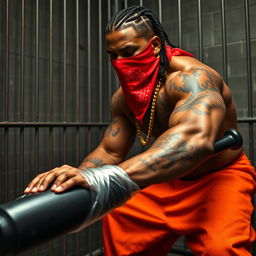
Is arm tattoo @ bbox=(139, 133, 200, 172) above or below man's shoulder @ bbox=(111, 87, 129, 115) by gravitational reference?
below

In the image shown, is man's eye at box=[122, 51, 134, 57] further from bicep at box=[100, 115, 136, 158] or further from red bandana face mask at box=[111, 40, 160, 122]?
bicep at box=[100, 115, 136, 158]

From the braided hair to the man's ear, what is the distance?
0.01 meters

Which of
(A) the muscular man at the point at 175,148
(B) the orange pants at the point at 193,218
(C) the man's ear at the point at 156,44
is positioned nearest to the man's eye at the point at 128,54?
(A) the muscular man at the point at 175,148

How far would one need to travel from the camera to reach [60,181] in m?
0.57

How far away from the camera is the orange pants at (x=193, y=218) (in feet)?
3.17

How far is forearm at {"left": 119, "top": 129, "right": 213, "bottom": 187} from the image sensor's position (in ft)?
2.32

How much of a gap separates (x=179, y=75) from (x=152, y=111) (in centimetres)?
19

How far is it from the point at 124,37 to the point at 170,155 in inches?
21.5

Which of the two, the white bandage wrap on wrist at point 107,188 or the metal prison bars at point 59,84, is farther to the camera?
the metal prison bars at point 59,84

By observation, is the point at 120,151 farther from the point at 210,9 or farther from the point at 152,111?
the point at 210,9

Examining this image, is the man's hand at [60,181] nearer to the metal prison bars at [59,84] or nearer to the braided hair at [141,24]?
the braided hair at [141,24]

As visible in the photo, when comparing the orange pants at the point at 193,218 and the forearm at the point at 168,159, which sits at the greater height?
the forearm at the point at 168,159

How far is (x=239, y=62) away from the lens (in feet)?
6.75

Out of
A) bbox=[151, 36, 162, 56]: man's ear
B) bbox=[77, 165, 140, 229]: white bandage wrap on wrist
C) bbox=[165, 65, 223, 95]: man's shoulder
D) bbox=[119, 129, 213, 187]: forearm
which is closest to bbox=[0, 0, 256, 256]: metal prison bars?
bbox=[151, 36, 162, 56]: man's ear
